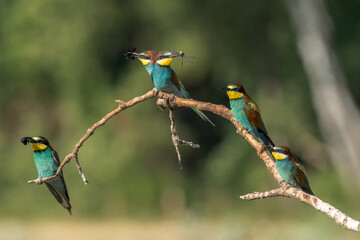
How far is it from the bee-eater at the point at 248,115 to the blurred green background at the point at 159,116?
7.07m

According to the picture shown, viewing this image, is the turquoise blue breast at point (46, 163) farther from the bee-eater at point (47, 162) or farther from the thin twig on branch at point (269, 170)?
the thin twig on branch at point (269, 170)

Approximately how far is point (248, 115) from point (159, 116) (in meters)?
9.48

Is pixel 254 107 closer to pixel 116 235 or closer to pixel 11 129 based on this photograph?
pixel 116 235

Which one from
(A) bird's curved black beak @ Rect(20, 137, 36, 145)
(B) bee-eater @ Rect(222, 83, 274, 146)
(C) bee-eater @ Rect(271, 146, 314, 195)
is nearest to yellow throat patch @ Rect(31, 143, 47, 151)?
(A) bird's curved black beak @ Rect(20, 137, 36, 145)

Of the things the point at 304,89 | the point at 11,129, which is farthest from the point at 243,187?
the point at 11,129

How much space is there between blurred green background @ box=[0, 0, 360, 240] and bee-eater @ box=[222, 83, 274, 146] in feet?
23.2

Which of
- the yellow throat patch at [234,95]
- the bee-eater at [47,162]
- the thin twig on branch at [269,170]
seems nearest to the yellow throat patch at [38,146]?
the bee-eater at [47,162]

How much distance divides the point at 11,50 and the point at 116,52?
2.07 meters

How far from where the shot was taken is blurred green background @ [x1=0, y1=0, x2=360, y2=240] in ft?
38.1

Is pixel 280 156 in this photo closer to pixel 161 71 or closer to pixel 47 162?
pixel 161 71

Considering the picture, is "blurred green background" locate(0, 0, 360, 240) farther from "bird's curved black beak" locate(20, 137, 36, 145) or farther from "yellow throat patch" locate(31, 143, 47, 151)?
"bird's curved black beak" locate(20, 137, 36, 145)

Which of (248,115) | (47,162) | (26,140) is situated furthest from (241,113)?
(26,140)

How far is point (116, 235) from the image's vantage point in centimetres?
1139

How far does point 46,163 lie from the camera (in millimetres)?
2256
